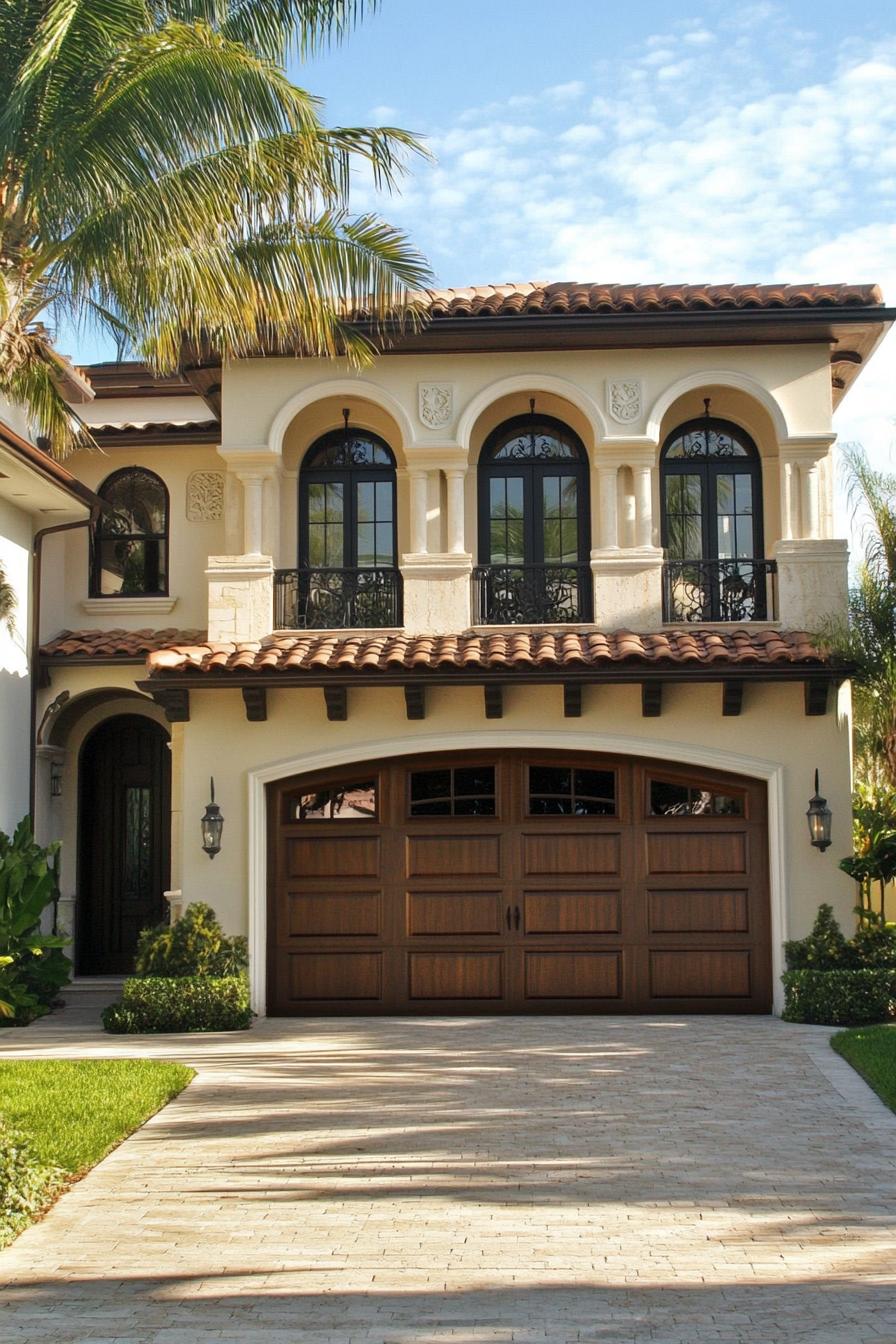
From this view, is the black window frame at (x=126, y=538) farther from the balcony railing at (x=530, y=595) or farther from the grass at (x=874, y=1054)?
the grass at (x=874, y=1054)

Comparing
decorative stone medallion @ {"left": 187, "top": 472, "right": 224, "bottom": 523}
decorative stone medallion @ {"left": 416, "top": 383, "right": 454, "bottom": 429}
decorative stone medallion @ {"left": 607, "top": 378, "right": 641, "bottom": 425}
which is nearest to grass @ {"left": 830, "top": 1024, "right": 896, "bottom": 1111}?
decorative stone medallion @ {"left": 607, "top": 378, "right": 641, "bottom": 425}

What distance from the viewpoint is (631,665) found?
16031mm

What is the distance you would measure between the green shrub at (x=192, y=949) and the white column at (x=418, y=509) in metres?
4.77

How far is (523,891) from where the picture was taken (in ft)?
55.5

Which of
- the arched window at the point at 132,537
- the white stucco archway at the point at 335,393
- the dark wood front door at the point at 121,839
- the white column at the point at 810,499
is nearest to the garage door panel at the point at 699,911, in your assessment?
the white column at the point at 810,499

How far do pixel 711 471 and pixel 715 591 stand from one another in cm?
163

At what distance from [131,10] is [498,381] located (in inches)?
267

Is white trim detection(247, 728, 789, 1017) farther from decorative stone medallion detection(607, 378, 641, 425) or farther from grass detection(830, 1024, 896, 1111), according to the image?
decorative stone medallion detection(607, 378, 641, 425)

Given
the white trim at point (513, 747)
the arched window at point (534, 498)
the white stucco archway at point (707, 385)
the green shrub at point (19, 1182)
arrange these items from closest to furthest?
the green shrub at point (19, 1182) → the white trim at point (513, 747) → the white stucco archway at point (707, 385) → the arched window at point (534, 498)

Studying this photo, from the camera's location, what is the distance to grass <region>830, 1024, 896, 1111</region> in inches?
456

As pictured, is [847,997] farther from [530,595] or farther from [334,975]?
[530,595]

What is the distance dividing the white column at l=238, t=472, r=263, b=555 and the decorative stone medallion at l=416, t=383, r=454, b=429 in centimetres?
206

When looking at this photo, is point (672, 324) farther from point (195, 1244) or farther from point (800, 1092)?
point (195, 1244)

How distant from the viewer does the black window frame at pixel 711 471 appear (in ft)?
59.5
